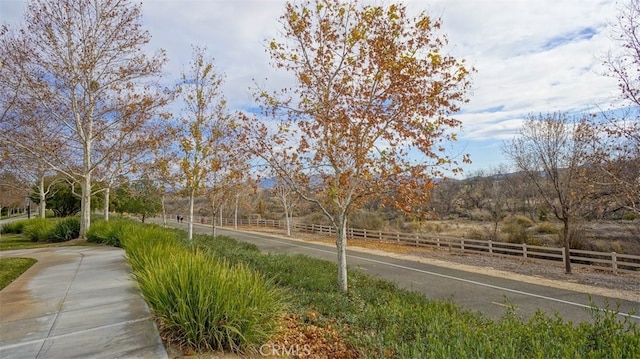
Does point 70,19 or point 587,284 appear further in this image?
point 70,19

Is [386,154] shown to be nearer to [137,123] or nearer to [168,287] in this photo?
[168,287]

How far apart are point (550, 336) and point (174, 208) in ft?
294

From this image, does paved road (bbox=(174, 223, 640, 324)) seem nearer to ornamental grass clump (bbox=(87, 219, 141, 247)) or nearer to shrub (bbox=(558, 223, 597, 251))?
shrub (bbox=(558, 223, 597, 251))

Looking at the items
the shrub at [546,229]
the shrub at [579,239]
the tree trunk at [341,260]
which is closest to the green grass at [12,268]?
the tree trunk at [341,260]

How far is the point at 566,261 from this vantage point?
51.0ft

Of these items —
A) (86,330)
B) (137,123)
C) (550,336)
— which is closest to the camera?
(550,336)

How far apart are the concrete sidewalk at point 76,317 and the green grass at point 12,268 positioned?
225 millimetres

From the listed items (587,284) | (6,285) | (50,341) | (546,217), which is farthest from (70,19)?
(546,217)

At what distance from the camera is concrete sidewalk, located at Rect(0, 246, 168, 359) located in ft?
14.3

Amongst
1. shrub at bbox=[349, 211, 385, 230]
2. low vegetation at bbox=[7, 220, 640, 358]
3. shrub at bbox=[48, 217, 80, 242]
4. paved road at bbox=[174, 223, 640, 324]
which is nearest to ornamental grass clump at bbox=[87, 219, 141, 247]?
shrub at bbox=[48, 217, 80, 242]

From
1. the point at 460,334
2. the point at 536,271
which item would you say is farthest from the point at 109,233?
the point at 536,271

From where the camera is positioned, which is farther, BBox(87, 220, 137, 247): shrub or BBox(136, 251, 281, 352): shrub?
BBox(87, 220, 137, 247): shrub

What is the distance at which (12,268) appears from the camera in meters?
9.71

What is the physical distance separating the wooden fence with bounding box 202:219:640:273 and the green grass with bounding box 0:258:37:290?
61.8ft
